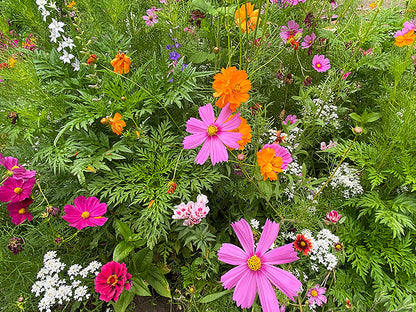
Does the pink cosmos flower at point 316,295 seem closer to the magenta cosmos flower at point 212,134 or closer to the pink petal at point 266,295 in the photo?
the pink petal at point 266,295

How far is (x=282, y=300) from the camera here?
0.93 m

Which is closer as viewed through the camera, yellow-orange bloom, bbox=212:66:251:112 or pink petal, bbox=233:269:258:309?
pink petal, bbox=233:269:258:309

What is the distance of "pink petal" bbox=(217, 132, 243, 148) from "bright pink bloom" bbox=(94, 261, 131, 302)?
1.93 ft

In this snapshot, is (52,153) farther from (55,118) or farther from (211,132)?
(211,132)

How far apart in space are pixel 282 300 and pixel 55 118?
1136 millimetres

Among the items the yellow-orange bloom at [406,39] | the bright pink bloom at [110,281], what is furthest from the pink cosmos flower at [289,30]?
the bright pink bloom at [110,281]

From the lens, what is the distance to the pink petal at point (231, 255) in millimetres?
723

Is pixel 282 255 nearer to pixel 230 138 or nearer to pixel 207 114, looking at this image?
pixel 230 138

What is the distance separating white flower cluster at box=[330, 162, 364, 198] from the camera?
48.8 inches

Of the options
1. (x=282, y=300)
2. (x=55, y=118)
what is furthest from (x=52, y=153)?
(x=282, y=300)

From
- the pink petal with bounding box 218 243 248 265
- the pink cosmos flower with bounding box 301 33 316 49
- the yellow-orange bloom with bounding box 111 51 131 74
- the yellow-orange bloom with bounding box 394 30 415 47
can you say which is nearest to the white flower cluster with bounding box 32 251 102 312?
the pink petal with bounding box 218 243 248 265

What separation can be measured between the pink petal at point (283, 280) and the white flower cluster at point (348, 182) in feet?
2.26

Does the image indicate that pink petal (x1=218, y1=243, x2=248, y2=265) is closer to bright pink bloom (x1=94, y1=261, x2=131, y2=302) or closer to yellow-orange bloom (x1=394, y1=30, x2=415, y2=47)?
bright pink bloom (x1=94, y1=261, x2=131, y2=302)

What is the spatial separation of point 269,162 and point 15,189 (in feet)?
3.12
